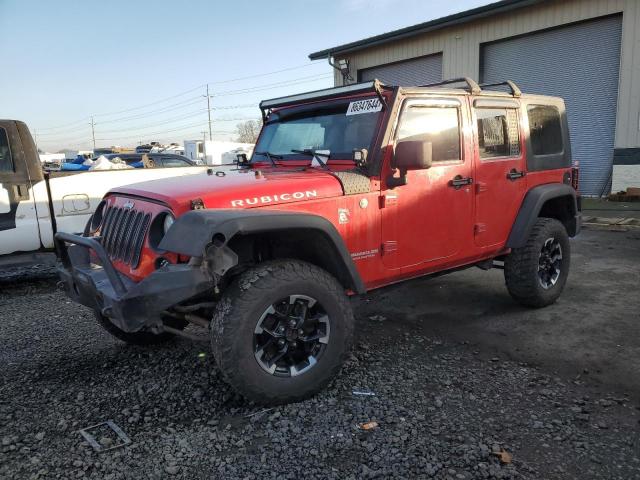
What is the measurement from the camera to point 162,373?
3.64 m

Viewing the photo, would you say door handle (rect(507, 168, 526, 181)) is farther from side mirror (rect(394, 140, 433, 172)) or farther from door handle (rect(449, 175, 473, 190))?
side mirror (rect(394, 140, 433, 172))

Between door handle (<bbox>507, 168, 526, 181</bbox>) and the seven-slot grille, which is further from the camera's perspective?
door handle (<bbox>507, 168, 526, 181</bbox>)

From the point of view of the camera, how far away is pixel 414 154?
3.29 metres

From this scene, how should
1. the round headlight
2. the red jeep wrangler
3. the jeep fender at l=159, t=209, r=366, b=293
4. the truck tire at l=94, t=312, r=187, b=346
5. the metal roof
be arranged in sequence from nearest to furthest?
the jeep fender at l=159, t=209, r=366, b=293
the red jeep wrangler
the round headlight
the truck tire at l=94, t=312, r=187, b=346
the metal roof

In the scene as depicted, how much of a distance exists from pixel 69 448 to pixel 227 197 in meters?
1.60

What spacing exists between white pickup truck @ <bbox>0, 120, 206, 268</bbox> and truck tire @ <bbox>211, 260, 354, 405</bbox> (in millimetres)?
4176

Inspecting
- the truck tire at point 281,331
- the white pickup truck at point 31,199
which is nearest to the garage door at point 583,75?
the white pickup truck at point 31,199

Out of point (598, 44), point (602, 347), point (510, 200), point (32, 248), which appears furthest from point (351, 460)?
point (598, 44)

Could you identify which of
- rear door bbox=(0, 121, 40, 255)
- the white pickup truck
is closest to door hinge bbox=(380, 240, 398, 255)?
the white pickup truck

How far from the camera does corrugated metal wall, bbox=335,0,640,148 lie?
37.0ft

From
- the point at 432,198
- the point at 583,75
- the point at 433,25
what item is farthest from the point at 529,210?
the point at 433,25

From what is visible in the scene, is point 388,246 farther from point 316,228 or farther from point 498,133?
point 498,133

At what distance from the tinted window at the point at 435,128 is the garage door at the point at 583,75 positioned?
400 inches

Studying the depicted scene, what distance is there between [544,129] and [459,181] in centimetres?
159
